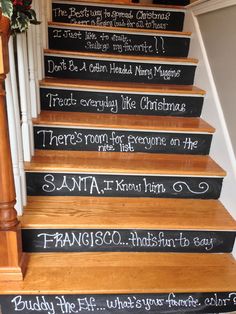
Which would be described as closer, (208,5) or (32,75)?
(32,75)

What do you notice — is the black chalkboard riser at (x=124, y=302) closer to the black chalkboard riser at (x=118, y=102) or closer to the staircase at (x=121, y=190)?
the staircase at (x=121, y=190)

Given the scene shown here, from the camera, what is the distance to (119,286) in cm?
129

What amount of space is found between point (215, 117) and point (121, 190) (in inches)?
29.2

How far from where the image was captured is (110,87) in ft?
6.23

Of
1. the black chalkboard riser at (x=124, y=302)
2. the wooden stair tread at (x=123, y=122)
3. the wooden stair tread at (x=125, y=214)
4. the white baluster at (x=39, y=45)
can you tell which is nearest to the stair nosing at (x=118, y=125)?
the wooden stair tread at (x=123, y=122)

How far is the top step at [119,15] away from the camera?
2346 mm

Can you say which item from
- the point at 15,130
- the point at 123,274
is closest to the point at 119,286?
the point at 123,274

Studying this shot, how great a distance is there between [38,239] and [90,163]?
48 cm

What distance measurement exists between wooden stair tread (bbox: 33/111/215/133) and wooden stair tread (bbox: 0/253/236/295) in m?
0.73

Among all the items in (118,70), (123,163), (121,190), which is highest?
(118,70)

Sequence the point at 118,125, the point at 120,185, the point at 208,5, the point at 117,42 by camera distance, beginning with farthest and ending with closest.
A: the point at 117,42, the point at 208,5, the point at 118,125, the point at 120,185

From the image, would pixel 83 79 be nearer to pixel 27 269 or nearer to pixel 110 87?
pixel 110 87

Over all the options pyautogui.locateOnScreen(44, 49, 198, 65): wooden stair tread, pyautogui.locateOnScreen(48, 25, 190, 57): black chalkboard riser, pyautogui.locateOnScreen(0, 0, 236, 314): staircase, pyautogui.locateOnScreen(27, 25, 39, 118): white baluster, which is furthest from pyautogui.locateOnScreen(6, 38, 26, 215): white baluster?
pyautogui.locateOnScreen(48, 25, 190, 57): black chalkboard riser

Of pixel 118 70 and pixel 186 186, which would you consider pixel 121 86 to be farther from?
pixel 186 186
